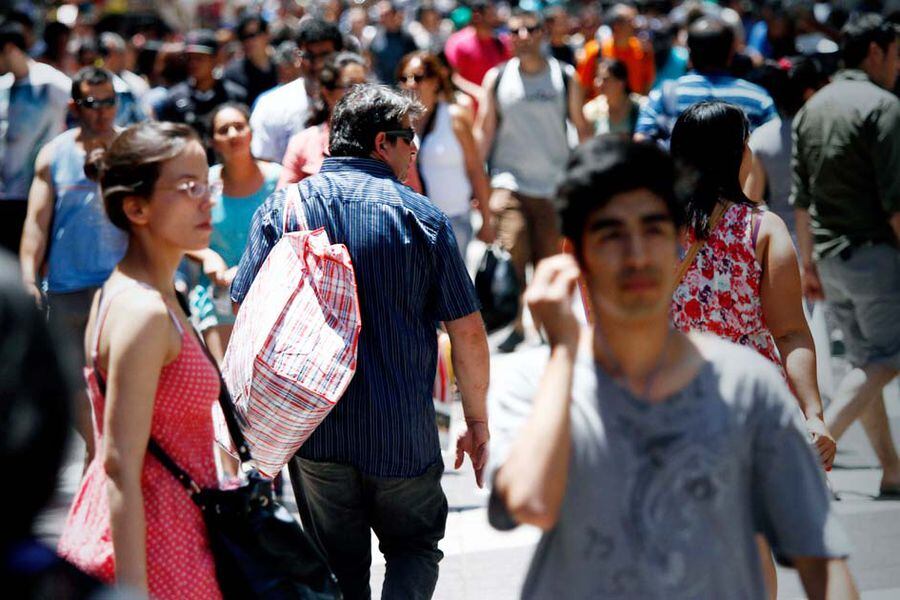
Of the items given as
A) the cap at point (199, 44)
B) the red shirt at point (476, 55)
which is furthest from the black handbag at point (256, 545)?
the red shirt at point (476, 55)

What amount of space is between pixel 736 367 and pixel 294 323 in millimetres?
1823

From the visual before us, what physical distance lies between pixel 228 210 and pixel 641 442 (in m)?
4.42

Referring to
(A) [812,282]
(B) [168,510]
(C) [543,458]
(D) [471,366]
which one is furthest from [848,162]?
(C) [543,458]

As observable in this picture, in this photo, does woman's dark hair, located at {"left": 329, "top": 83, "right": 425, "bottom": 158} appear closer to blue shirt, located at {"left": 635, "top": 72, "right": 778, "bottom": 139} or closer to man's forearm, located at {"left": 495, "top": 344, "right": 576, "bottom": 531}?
man's forearm, located at {"left": 495, "top": 344, "right": 576, "bottom": 531}

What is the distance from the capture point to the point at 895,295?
22.3 feet

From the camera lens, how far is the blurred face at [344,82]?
6.89 meters

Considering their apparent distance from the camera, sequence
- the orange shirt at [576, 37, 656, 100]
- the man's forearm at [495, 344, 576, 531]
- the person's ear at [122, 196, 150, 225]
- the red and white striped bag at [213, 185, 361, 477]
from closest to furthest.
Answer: the man's forearm at [495, 344, 576, 531] → the person's ear at [122, 196, 150, 225] → the red and white striped bag at [213, 185, 361, 477] → the orange shirt at [576, 37, 656, 100]

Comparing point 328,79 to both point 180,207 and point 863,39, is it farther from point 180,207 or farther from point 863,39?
point 180,207

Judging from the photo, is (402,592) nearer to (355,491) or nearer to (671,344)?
(355,491)

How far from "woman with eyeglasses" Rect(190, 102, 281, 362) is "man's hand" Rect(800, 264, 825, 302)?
8.62ft

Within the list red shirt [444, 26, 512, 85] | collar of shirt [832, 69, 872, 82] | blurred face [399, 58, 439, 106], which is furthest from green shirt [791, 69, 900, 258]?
red shirt [444, 26, 512, 85]

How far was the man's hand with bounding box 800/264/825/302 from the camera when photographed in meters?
6.99

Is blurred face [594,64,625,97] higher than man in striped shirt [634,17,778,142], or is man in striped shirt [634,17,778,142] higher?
man in striped shirt [634,17,778,142]

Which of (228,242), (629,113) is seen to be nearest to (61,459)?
(228,242)
